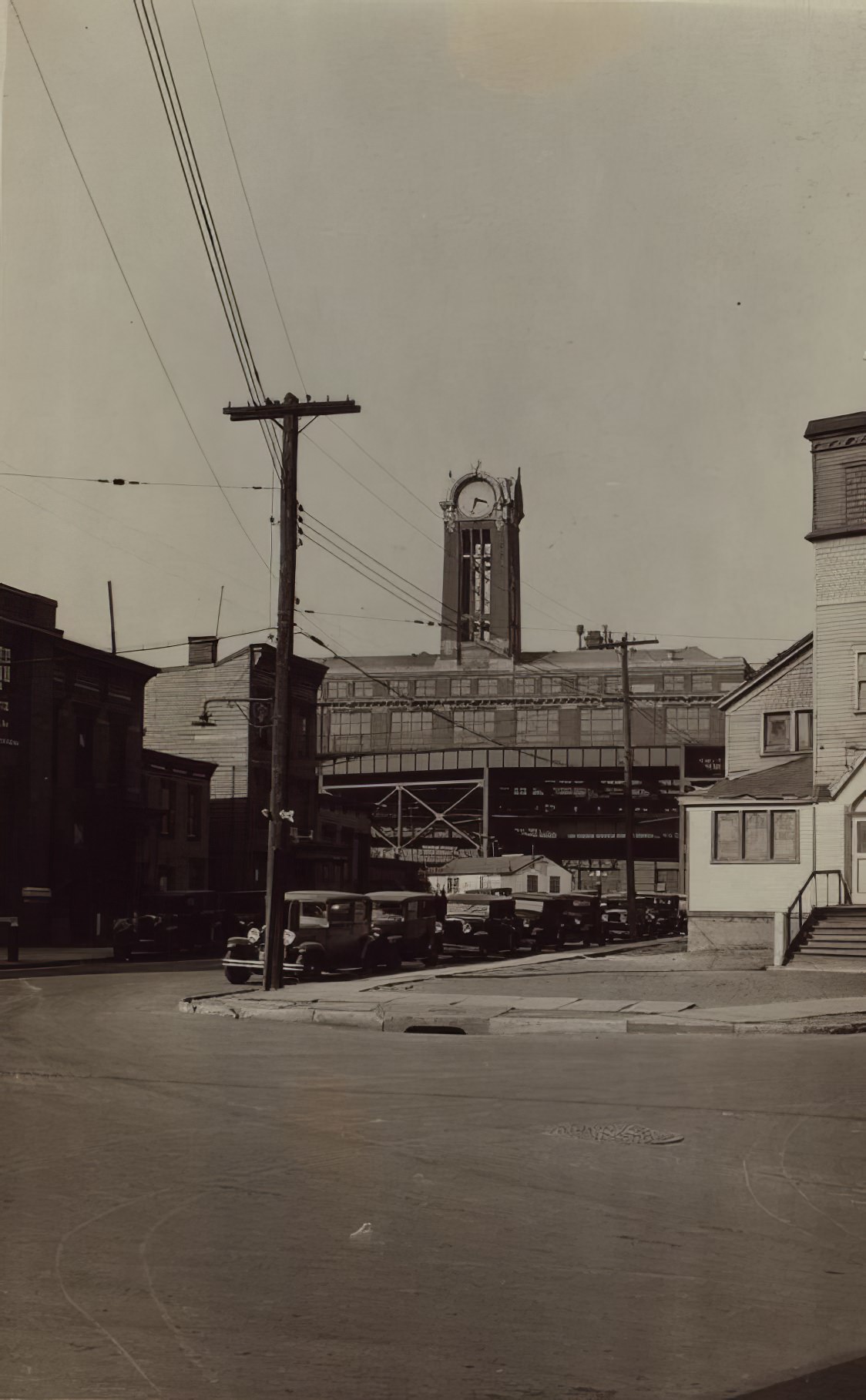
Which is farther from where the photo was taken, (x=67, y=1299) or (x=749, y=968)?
(x=749, y=968)

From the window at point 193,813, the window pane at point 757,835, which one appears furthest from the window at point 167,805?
the window pane at point 757,835

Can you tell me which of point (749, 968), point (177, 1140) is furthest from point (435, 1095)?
point (749, 968)

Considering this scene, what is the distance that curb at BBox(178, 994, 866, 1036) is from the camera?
57.0 ft

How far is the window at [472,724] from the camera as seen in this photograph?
104m

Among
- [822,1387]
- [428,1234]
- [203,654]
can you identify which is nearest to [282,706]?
[428,1234]

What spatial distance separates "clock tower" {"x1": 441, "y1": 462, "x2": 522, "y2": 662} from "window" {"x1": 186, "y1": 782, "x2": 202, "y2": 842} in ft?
148

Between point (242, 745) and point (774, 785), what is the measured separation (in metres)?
28.1

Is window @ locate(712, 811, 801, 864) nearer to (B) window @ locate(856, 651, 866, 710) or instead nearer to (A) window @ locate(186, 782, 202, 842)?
(B) window @ locate(856, 651, 866, 710)

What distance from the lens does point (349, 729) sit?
108375mm

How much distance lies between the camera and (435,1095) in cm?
1155

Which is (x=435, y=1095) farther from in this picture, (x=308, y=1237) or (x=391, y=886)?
(x=391, y=886)

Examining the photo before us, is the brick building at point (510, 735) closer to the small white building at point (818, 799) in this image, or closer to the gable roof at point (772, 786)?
the gable roof at point (772, 786)

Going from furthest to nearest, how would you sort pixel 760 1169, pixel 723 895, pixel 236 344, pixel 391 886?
pixel 391 886 < pixel 723 895 < pixel 236 344 < pixel 760 1169

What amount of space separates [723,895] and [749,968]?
5178 millimetres
